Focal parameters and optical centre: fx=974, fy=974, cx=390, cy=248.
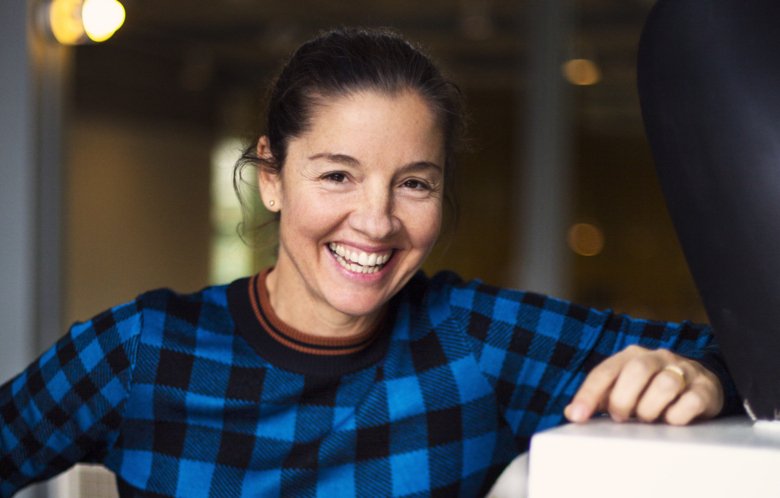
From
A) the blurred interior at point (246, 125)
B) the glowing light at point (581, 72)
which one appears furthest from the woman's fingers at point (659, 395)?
the blurred interior at point (246, 125)

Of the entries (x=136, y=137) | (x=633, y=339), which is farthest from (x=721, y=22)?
(x=136, y=137)

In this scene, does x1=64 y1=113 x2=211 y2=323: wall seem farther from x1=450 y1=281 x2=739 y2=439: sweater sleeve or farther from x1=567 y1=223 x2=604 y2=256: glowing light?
x1=450 y1=281 x2=739 y2=439: sweater sleeve

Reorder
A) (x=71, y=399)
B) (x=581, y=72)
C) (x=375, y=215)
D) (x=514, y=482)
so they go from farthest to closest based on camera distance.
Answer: (x=581, y=72) < (x=514, y=482) < (x=71, y=399) < (x=375, y=215)

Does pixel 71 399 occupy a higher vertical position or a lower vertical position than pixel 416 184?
lower

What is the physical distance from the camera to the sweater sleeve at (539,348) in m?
1.20

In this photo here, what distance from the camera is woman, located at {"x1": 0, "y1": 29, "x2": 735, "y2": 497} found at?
1113 mm

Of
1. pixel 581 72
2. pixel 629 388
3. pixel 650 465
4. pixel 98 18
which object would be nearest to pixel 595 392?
pixel 629 388

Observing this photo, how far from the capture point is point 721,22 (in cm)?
63

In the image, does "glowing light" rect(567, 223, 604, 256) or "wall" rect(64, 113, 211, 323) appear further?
"wall" rect(64, 113, 211, 323)

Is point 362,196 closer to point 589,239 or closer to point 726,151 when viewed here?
point 726,151

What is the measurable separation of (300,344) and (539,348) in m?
0.30

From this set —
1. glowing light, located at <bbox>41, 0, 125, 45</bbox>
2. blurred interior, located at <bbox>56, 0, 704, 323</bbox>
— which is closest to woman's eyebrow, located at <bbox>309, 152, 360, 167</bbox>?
glowing light, located at <bbox>41, 0, 125, 45</bbox>

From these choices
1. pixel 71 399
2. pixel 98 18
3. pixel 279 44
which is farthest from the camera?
pixel 279 44

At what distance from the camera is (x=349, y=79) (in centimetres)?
110
